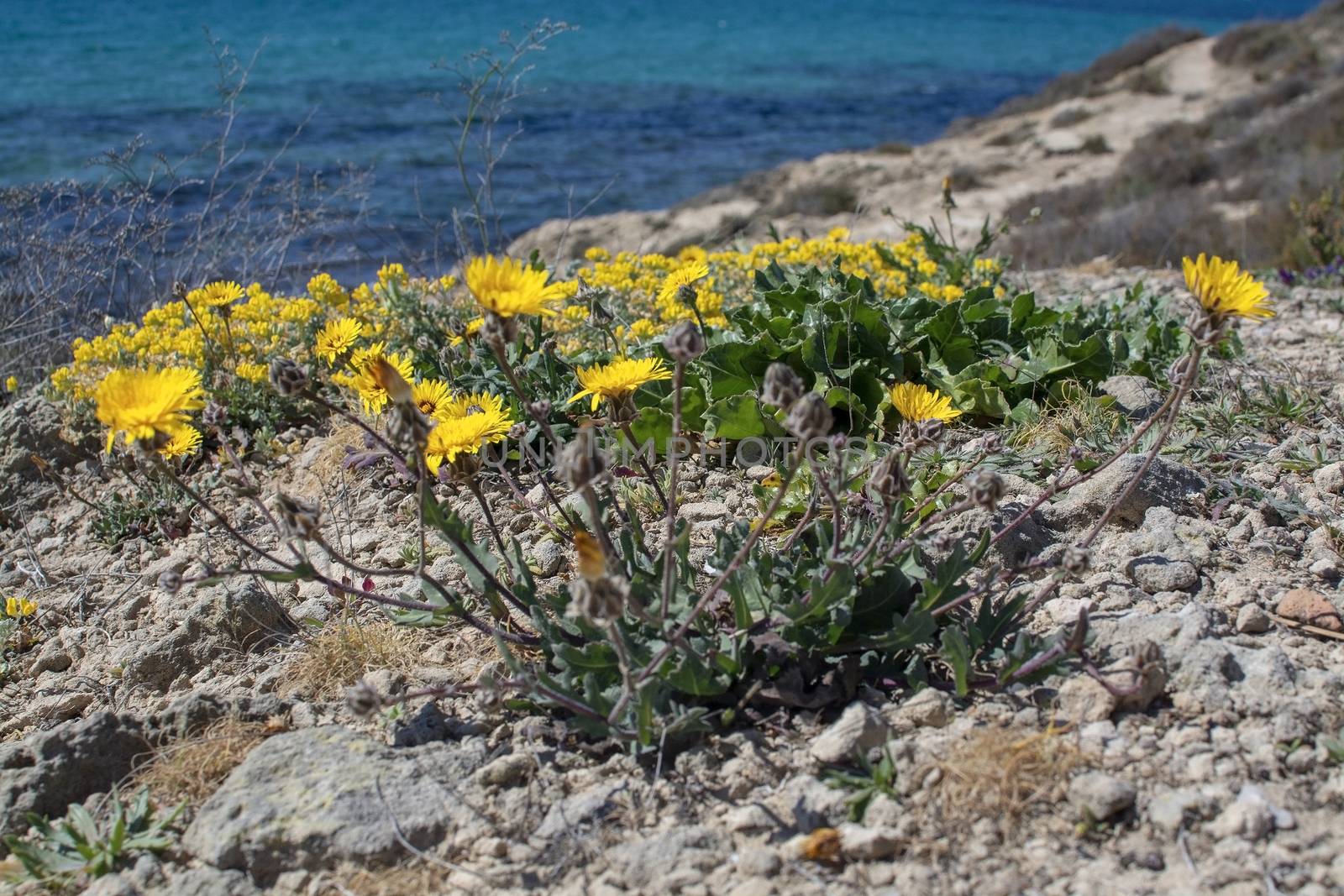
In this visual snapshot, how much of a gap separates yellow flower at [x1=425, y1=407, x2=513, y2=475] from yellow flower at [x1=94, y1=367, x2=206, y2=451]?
1.70 ft

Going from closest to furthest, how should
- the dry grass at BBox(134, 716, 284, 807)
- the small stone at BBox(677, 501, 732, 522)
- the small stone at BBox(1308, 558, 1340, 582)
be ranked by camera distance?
the dry grass at BBox(134, 716, 284, 807) → the small stone at BBox(1308, 558, 1340, 582) → the small stone at BBox(677, 501, 732, 522)

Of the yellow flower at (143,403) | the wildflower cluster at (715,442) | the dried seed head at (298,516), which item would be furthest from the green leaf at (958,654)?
the yellow flower at (143,403)

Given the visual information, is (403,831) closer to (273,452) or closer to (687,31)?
(273,452)

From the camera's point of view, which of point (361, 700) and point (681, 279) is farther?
point (681, 279)

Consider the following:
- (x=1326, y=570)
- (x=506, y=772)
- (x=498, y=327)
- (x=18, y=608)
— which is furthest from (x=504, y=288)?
(x=18, y=608)

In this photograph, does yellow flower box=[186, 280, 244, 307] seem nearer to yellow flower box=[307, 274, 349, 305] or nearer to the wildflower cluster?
the wildflower cluster

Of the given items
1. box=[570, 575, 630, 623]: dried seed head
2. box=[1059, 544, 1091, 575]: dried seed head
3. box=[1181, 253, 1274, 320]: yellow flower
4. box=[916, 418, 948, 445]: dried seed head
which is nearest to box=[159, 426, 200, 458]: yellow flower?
box=[570, 575, 630, 623]: dried seed head

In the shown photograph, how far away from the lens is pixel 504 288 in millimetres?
2184

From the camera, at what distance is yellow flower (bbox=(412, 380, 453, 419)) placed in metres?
2.90

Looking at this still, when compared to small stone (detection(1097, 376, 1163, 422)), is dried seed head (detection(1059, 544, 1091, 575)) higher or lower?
higher

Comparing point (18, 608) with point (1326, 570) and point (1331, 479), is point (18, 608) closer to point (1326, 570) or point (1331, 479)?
point (1326, 570)

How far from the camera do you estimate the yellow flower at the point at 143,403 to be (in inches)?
84.5

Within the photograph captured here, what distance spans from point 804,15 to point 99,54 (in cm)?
5025

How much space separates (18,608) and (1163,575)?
3379 mm
